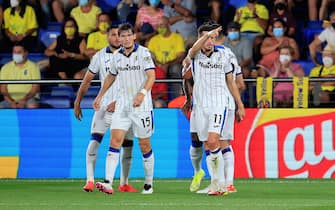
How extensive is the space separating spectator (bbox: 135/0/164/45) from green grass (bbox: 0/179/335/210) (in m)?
4.25

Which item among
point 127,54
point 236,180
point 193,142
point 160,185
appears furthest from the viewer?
point 236,180

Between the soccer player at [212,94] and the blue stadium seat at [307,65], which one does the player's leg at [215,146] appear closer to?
the soccer player at [212,94]

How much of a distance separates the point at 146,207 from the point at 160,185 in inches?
183

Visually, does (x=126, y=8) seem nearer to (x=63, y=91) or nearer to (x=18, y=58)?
(x=18, y=58)

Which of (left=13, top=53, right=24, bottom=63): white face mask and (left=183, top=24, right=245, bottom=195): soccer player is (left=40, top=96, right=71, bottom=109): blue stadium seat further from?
(left=183, top=24, right=245, bottom=195): soccer player

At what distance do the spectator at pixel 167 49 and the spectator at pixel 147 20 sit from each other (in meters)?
0.29

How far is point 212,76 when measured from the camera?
14.5 meters

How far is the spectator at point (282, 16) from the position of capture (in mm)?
21125

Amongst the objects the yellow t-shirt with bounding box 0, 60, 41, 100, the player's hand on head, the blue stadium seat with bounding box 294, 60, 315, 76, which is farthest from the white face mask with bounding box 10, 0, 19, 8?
the player's hand on head

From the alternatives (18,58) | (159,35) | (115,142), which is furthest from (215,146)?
(18,58)

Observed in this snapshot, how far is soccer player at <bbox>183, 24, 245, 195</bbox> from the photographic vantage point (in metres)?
14.4

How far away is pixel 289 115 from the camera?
731 inches

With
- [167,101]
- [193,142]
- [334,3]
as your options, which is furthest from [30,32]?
[193,142]

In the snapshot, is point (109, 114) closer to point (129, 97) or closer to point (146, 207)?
point (129, 97)
